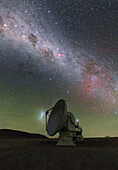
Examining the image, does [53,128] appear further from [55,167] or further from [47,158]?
[55,167]

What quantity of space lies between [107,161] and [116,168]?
4.45 feet

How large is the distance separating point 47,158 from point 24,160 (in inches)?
58.7

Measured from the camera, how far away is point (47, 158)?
975cm

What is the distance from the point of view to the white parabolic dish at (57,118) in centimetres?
1628

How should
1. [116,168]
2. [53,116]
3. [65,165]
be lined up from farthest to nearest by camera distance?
1. [53,116]
2. [65,165]
3. [116,168]

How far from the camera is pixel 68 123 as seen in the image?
17734 mm

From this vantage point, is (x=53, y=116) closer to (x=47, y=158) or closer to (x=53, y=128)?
(x=53, y=128)

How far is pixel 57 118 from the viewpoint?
17500 millimetres

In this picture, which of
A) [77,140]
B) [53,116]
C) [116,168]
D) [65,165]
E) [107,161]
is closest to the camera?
[116,168]

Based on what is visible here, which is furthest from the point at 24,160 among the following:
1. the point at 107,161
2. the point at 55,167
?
the point at 107,161

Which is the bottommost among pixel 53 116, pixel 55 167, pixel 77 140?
pixel 55 167

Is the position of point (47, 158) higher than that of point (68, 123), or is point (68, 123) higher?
point (68, 123)

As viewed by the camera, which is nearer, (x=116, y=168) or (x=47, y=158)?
(x=116, y=168)

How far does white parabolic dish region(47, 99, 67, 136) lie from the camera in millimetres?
16281
